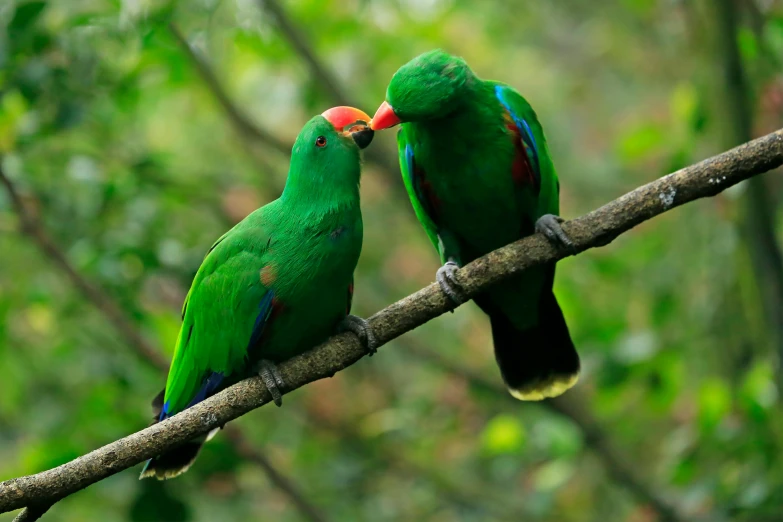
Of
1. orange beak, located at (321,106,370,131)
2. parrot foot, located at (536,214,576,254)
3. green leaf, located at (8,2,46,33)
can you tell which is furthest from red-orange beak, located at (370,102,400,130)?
green leaf, located at (8,2,46,33)

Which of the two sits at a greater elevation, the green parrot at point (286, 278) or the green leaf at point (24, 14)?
the green leaf at point (24, 14)

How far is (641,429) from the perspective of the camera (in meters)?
6.93

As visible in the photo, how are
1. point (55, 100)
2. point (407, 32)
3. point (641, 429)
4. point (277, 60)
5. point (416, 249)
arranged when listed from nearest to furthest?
point (55, 100) → point (277, 60) → point (407, 32) → point (641, 429) → point (416, 249)

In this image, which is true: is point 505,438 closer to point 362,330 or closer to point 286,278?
point 362,330

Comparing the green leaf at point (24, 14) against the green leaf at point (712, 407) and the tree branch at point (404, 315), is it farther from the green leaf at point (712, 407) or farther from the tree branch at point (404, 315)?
the green leaf at point (712, 407)

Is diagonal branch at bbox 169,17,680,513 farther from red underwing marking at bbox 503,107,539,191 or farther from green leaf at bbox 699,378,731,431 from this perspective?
red underwing marking at bbox 503,107,539,191

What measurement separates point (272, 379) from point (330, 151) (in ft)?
3.00

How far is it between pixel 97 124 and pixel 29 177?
54 cm

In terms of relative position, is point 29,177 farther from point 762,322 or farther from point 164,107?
point 762,322

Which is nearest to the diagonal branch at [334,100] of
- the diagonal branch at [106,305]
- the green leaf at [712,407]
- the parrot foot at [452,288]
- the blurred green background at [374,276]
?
the blurred green background at [374,276]

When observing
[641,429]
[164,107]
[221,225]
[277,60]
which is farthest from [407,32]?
[641,429]

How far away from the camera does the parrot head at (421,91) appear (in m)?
3.44

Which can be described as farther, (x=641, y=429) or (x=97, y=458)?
(x=641, y=429)

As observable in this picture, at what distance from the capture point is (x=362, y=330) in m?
3.26
